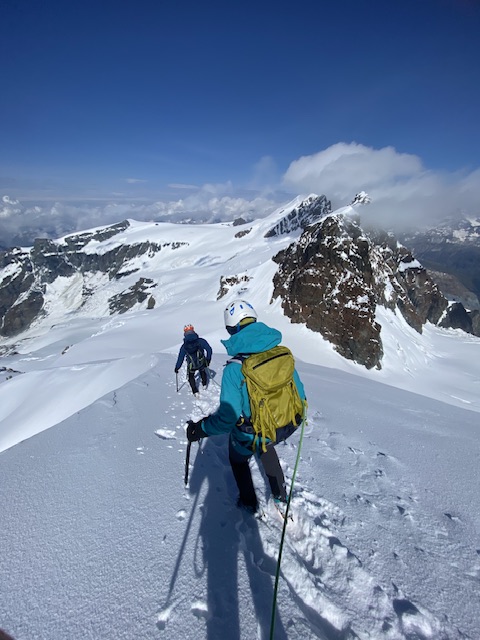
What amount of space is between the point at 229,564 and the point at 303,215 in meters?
129

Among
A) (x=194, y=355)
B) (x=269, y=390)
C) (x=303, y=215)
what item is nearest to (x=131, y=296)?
(x=303, y=215)

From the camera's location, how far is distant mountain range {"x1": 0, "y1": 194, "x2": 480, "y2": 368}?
35.8 m

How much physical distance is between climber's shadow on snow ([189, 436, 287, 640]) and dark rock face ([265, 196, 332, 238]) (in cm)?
10777

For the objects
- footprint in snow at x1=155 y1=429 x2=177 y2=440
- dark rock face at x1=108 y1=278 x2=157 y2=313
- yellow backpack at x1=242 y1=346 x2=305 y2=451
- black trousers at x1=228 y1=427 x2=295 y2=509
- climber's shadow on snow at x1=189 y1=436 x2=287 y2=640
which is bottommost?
dark rock face at x1=108 y1=278 x2=157 y2=313

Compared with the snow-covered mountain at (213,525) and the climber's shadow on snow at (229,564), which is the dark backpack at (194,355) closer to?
the snow-covered mountain at (213,525)

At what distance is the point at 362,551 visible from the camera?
346cm

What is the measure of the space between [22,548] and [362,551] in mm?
3516

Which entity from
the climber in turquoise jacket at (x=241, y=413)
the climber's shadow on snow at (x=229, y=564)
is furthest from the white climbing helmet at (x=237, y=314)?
the climber's shadow on snow at (x=229, y=564)

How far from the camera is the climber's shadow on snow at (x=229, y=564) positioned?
2572 mm

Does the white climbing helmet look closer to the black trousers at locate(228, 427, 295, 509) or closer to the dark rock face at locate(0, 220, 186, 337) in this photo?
the black trousers at locate(228, 427, 295, 509)

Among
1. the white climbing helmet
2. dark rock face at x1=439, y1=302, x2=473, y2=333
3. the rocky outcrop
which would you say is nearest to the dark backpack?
the white climbing helmet

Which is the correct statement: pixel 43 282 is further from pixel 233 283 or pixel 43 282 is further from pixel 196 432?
pixel 196 432

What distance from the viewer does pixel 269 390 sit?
3246mm

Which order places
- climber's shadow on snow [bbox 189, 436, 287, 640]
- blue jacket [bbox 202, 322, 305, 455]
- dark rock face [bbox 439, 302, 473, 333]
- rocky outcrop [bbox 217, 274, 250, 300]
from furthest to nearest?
1. dark rock face [bbox 439, 302, 473, 333]
2. rocky outcrop [bbox 217, 274, 250, 300]
3. blue jacket [bbox 202, 322, 305, 455]
4. climber's shadow on snow [bbox 189, 436, 287, 640]
